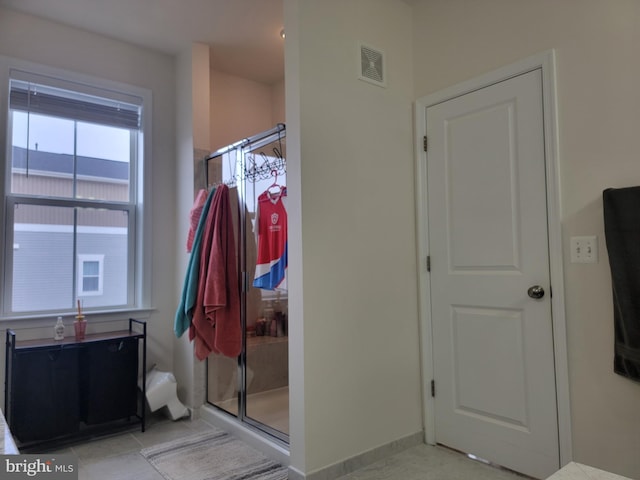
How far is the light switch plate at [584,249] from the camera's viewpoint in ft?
6.41

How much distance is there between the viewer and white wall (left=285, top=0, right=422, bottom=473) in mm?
2225

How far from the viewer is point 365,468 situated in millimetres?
2322

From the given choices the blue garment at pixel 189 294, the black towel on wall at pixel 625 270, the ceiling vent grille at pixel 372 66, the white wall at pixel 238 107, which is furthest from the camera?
the white wall at pixel 238 107

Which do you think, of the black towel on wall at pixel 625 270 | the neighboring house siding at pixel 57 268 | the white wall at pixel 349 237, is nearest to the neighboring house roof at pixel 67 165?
the neighboring house siding at pixel 57 268

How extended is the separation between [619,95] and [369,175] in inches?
47.9

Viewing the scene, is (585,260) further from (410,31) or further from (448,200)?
(410,31)

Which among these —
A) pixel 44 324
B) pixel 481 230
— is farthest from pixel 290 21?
pixel 44 324

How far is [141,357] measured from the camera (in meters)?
3.29

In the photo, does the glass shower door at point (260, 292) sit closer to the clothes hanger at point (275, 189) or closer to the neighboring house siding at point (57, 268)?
the clothes hanger at point (275, 189)

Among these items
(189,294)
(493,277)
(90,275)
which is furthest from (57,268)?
(493,277)

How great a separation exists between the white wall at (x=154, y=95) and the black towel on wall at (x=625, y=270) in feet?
9.59

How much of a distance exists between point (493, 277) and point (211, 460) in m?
1.87

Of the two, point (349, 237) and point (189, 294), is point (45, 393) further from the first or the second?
point (349, 237)

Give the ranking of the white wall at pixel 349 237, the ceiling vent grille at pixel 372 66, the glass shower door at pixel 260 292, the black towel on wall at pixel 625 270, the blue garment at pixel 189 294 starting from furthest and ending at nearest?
the blue garment at pixel 189 294 < the glass shower door at pixel 260 292 < the ceiling vent grille at pixel 372 66 < the white wall at pixel 349 237 < the black towel on wall at pixel 625 270
